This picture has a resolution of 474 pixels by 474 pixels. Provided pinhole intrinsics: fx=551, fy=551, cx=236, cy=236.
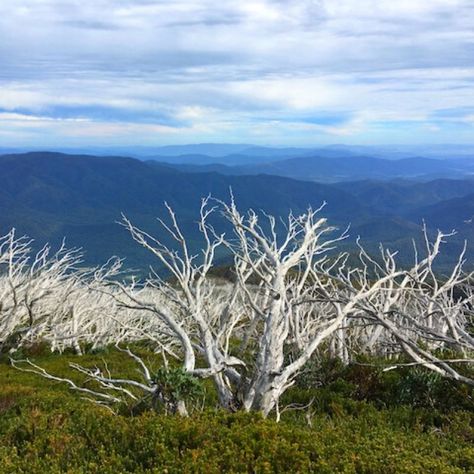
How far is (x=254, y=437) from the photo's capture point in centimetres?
595

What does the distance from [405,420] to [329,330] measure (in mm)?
1878

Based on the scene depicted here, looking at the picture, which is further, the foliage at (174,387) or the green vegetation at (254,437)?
the foliage at (174,387)

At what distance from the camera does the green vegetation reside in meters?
5.42

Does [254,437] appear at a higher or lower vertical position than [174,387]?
lower

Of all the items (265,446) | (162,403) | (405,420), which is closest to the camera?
(265,446)

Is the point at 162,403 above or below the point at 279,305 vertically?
below

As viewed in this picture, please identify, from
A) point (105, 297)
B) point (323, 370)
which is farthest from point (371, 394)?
point (105, 297)

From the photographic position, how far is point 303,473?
5.18 metres

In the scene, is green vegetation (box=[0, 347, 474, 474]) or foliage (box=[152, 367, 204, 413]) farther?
foliage (box=[152, 367, 204, 413])

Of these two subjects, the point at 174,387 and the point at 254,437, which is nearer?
the point at 254,437

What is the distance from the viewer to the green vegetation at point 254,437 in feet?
17.8

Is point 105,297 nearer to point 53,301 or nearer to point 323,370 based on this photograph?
point 53,301

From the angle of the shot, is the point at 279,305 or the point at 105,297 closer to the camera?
the point at 279,305

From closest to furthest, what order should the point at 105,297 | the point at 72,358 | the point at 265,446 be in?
the point at 265,446, the point at 72,358, the point at 105,297
